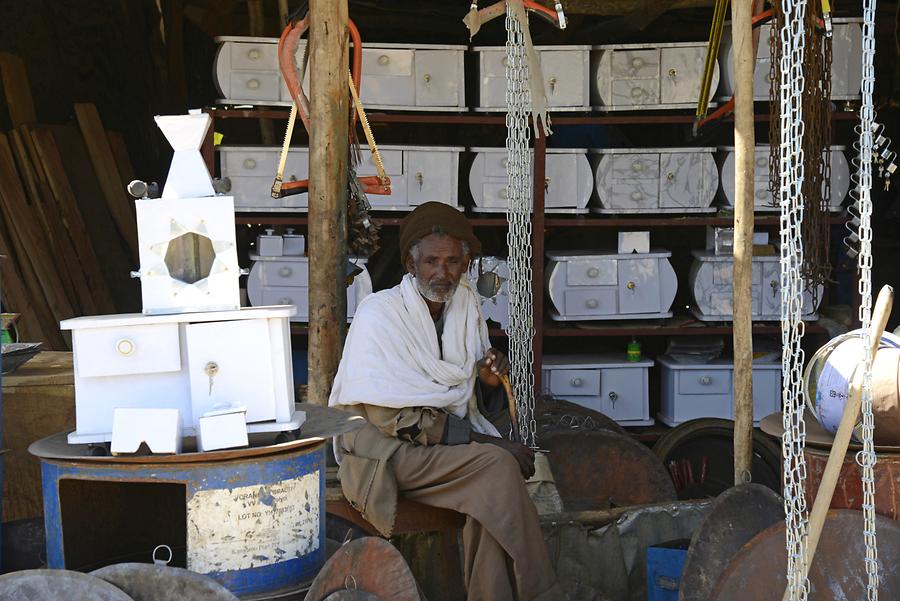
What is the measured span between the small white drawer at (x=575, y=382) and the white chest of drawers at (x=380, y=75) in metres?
1.57

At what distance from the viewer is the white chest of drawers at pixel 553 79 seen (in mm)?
5777

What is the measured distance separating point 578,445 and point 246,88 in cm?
257

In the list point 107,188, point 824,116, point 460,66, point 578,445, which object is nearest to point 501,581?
point 578,445

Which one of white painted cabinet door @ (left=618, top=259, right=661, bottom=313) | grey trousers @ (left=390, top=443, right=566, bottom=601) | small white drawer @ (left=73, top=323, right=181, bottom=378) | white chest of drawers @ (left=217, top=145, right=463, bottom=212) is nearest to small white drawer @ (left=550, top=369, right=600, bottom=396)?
white painted cabinet door @ (left=618, top=259, right=661, bottom=313)

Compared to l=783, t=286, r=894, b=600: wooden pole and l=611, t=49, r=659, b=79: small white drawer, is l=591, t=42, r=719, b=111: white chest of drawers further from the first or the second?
l=783, t=286, r=894, b=600: wooden pole

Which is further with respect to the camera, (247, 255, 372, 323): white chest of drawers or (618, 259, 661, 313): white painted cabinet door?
(618, 259, 661, 313): white painted cabinet door

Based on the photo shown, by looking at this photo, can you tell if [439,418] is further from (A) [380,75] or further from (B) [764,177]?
(B) [764,177]

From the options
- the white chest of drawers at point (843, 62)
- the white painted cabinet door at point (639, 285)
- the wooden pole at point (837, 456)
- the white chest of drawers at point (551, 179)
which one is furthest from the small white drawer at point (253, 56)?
the wooden pole at point (837, 456)

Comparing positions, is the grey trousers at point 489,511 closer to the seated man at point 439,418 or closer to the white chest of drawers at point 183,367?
the seated man at point 439,418

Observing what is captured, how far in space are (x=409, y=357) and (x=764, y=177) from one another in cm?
277

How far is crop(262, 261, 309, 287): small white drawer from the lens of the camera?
571 cm

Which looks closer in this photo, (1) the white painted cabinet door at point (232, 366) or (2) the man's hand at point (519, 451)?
(1) the white painted cabinet door at point (232, 366)

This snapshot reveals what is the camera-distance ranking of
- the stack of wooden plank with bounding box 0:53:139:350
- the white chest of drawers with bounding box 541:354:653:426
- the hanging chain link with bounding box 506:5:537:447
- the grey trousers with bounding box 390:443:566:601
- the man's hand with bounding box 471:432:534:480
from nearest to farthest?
the grey trousers with bounding box 390:443:566:601 < the man's hand with bounding box 471:432:534:480 < the hanging chain link with bounding box 506:5:537:447 < the white chest of drawers with bounding box 541:354:653:426 < the stack of wooden plank with bounding box 0:53:139:350

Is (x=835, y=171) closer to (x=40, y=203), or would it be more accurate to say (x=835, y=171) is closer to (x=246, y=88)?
(x=246, y=88)
